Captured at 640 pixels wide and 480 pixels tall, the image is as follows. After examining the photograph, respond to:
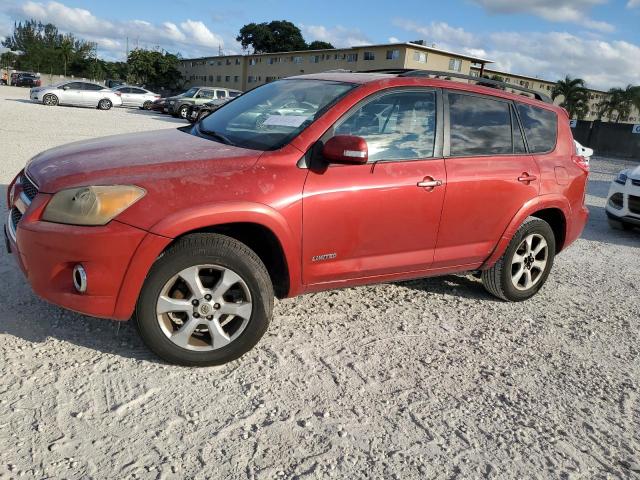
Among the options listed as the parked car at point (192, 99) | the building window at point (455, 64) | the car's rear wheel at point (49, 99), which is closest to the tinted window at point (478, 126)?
the parked car at point (192, 99)

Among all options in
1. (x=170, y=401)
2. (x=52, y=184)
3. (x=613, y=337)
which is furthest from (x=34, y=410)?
(x=613, y=337)

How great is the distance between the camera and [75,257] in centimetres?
273

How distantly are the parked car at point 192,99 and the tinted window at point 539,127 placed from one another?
2429 cm

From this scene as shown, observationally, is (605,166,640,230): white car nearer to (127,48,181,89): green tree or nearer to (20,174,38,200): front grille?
(20,174,38,200): front grille

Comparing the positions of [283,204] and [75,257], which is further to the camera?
[283,204]

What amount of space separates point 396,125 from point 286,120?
0.75 m

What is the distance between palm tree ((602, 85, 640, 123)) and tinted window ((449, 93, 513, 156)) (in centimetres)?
4443

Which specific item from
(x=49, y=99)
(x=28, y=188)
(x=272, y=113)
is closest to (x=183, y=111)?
(x=49, y=99)

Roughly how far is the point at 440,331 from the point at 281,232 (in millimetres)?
1491

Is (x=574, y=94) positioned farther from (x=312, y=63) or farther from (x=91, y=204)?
(x=91, y=204)

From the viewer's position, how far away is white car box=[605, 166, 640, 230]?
24.4 feet

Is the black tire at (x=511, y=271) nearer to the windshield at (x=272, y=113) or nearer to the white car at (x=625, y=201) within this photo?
the windshield at (x=272, y=113)

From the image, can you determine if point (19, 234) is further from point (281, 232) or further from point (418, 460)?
point (418, 460)

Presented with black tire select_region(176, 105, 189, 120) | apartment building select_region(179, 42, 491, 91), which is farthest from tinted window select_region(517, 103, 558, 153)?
apartment building select_region(179, 42, 491, 91)
